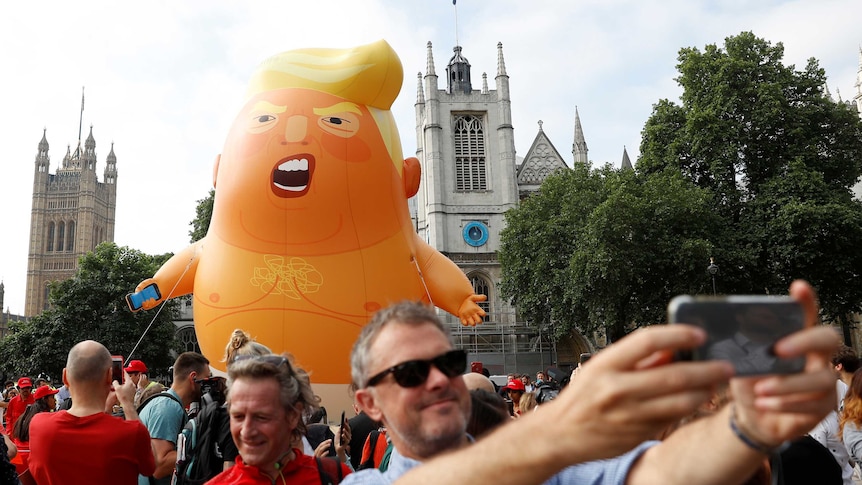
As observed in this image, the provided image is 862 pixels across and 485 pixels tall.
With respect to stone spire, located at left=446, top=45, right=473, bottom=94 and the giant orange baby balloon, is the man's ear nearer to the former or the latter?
the giant orange baby balloon

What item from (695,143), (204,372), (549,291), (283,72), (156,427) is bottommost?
(156,427)

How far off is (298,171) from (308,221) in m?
0.60

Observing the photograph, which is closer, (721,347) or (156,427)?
(721,347)

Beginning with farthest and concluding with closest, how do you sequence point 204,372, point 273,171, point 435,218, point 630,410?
point 435,218
point 273,171
point 204,372
point 630,410

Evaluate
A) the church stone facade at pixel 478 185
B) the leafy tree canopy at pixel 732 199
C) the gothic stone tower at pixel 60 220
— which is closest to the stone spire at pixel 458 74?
the church stone facade at pixel 478 185

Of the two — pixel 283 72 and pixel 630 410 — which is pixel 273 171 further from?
pixel 630 410

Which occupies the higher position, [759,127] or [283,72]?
[759,127]

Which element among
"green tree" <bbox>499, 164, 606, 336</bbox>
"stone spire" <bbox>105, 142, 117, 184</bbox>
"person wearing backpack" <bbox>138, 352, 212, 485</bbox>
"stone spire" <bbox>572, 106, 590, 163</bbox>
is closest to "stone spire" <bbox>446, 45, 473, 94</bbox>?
Answer: "stone spire" <bbox>572, 106, 590, 163</bbox>

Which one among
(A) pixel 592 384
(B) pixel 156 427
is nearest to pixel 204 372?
(B) pixel 156 427

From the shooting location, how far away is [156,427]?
4109mm

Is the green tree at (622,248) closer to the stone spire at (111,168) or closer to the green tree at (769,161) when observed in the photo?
the green tree at (769,161)

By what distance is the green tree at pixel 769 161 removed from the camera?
19531mm

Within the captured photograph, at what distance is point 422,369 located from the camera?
163cm

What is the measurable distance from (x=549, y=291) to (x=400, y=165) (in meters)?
17.4
